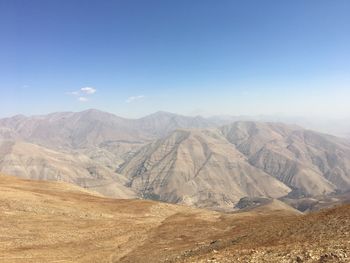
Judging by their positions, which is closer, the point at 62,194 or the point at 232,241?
the point at 232,241

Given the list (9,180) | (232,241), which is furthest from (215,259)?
(9,180)

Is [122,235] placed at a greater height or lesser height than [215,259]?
lesser

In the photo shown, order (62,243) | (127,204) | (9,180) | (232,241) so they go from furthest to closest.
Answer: (9,180), (127,204), (62,243), (232,241)

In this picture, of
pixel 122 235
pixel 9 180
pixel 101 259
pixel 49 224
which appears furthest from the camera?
pixel 9 180

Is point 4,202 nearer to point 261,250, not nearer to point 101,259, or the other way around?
point 101,259

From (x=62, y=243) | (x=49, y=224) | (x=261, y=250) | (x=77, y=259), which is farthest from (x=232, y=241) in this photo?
(x=49, y=224)

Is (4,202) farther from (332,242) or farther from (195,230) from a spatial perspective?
(332,242)
